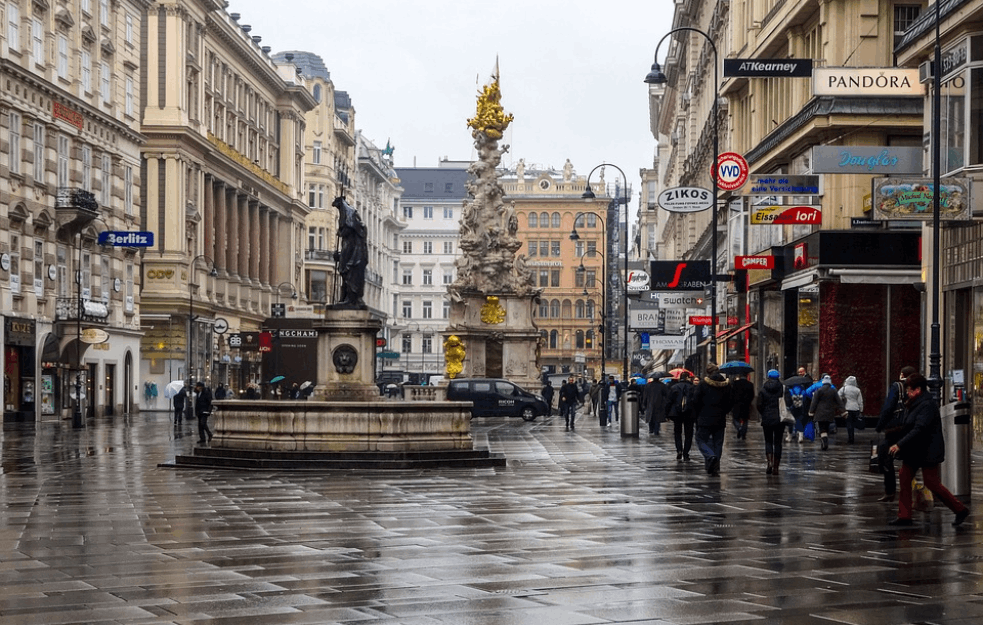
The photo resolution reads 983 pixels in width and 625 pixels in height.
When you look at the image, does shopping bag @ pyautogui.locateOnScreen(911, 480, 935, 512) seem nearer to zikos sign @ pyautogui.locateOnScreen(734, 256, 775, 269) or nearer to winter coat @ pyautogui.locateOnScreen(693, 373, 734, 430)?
winter coat @ pyautogui.locateOnScreen(693, 373, 734, 430)

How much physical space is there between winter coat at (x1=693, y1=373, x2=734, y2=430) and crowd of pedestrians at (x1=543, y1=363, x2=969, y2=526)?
2 centimetres

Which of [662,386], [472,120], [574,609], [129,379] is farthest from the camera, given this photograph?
[472,120]

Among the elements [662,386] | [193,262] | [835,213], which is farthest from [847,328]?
[193,262]

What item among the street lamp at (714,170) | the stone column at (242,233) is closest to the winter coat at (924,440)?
the street lamp at (714,170)

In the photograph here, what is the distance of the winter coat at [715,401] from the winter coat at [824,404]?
9.99 meters

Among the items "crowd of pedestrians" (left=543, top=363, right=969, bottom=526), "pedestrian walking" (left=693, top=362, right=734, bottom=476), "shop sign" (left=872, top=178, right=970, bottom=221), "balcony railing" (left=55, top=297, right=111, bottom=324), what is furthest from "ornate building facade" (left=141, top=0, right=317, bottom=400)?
"pedestrian walking" (left=693, top=362, right=734, bottom=476)

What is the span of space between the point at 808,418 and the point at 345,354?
42.4 feet

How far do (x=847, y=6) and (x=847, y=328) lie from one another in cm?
795

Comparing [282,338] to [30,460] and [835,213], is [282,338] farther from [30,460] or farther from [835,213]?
[30,460]

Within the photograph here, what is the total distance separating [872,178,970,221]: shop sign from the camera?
87.4ft

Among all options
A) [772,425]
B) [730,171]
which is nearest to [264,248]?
[730,171]

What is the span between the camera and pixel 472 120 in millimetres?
75875

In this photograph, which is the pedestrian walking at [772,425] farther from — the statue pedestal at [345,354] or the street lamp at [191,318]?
the street lamp at [191,318]

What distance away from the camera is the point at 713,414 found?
23.7 metres
